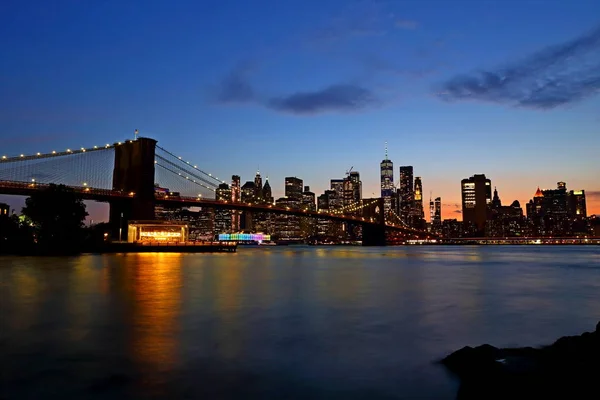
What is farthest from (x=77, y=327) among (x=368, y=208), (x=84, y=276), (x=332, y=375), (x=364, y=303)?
(x=368, y=208)

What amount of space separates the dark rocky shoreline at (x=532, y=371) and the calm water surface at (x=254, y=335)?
0.54m

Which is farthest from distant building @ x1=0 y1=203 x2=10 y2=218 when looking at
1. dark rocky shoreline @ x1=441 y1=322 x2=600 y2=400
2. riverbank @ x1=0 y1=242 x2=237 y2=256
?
dark rocky shoreline @ x1=441 y1=322 x2=600 y2=400

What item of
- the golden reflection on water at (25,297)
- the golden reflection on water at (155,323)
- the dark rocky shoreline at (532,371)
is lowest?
the golden reflection on water at (155,323)

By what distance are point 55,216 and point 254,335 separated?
2218 inches

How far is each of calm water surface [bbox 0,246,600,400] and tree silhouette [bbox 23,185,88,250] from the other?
3879 cm

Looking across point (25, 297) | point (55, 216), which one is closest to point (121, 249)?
point (55, 216)

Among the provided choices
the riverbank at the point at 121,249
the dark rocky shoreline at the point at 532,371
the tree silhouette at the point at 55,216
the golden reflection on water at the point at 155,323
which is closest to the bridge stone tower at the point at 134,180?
the riverbank at the point at 121,249

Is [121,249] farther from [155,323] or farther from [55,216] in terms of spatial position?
[155,323]

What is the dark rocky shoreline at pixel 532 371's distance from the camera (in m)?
5.93

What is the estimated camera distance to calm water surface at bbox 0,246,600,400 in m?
7.81

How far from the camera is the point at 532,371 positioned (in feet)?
22.0

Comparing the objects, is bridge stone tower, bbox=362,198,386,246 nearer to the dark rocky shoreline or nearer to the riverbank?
the riverbank

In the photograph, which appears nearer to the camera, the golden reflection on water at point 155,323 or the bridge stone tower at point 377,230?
the golden reflection on water at point 155,323

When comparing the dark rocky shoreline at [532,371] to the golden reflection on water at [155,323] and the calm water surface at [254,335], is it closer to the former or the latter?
the calm water surface at [254,335]
